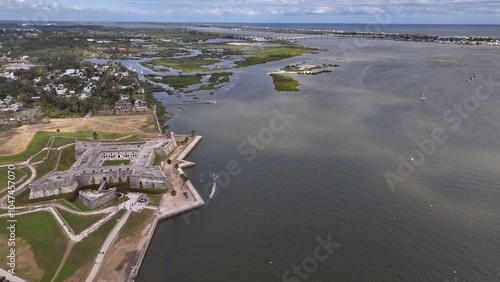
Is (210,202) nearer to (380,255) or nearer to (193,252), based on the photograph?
(193,252)

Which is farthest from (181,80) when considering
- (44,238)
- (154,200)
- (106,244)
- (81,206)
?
(106,244)

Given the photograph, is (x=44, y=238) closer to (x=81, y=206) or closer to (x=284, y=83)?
(x=81, y=206)

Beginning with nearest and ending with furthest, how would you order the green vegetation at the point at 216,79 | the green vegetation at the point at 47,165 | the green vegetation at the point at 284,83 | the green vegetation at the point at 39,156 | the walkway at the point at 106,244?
the walkway at the point at 106,244
the green vegetation at the point at 47,165
the green vegetation at the point at 39,156
the green vegetation at the point at 284,83
the green vegetation at the point at 216,79

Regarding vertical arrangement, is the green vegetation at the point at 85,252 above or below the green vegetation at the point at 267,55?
below

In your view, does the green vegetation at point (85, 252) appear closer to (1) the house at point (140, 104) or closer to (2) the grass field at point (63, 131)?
(2) the grass field at point (63, 131)

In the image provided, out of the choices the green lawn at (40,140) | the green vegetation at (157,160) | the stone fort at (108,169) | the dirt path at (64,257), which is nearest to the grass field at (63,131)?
the green lawn at (40,140)

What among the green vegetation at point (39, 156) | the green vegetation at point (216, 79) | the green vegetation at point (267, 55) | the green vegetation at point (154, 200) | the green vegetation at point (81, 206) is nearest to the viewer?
the green vegetation at point (81, 206)

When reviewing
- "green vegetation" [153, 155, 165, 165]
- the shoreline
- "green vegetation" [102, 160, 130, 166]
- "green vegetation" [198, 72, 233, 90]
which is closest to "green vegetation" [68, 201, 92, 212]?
the shoreline

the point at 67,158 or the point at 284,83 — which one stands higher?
the point at 284,83
